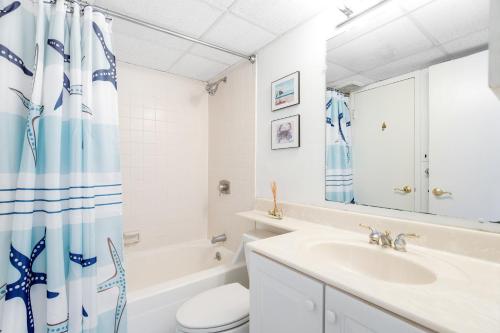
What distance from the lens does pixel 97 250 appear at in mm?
1115

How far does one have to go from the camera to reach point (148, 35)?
1.63m

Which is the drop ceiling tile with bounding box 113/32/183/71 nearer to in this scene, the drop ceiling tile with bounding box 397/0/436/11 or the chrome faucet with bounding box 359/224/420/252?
the drop ceiling tile with bounding box 397/0/436/11

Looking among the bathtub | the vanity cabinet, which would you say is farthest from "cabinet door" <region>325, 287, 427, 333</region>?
the bathtub

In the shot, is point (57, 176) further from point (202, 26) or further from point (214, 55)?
point (214, 55)

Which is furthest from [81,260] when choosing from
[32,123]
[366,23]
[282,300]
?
[366,23]

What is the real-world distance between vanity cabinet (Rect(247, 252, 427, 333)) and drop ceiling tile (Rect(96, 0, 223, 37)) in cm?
143

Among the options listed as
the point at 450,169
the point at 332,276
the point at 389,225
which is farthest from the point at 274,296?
the point at 450,169

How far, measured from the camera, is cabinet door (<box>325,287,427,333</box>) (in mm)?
537

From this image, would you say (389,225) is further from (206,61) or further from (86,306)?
(206,61)

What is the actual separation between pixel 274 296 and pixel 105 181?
100 cm

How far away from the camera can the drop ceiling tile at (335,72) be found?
1.32 m

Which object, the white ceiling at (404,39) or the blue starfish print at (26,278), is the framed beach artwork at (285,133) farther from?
the blue starfish print at (26,278)

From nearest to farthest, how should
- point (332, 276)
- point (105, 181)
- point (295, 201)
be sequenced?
1. point (332, 276)
2. point (105, 181)
3. point (295, 201)

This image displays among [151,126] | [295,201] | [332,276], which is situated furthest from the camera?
[151,126]
